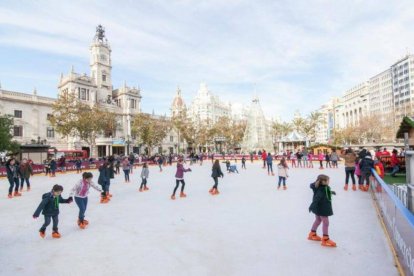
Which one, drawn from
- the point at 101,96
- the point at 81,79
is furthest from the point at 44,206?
the point at 101,96

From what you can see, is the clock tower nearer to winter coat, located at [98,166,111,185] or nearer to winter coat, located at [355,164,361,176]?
winter coat, located at [98,166,111,185]

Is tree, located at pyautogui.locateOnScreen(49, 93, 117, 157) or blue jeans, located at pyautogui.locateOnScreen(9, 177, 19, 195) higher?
tree, located at pyautogui.locateOnScreen(49, 93, 117, 157)

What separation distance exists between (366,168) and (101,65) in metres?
56.3

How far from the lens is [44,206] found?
5648 millimetres

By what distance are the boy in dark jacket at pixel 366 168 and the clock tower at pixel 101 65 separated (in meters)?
53.0

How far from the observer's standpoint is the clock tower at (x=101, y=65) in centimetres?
5542

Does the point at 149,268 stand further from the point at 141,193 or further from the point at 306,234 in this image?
the point at 141,193

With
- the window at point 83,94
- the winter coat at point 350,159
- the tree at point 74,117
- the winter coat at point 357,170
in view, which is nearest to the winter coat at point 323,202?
the winter coat at point 350,159

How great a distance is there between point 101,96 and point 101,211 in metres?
51.8

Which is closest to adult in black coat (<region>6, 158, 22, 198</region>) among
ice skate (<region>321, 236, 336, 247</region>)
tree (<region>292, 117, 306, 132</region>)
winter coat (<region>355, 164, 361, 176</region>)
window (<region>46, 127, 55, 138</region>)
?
ice skate (<region>321, 236, 336, 247</region>)

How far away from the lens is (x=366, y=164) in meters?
10.3

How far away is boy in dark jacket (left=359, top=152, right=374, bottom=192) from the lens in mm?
10133

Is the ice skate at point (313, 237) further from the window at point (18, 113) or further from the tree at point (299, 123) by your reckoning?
the tree at point (299, 123)

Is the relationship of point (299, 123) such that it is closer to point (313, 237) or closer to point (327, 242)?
point (313, 237)
